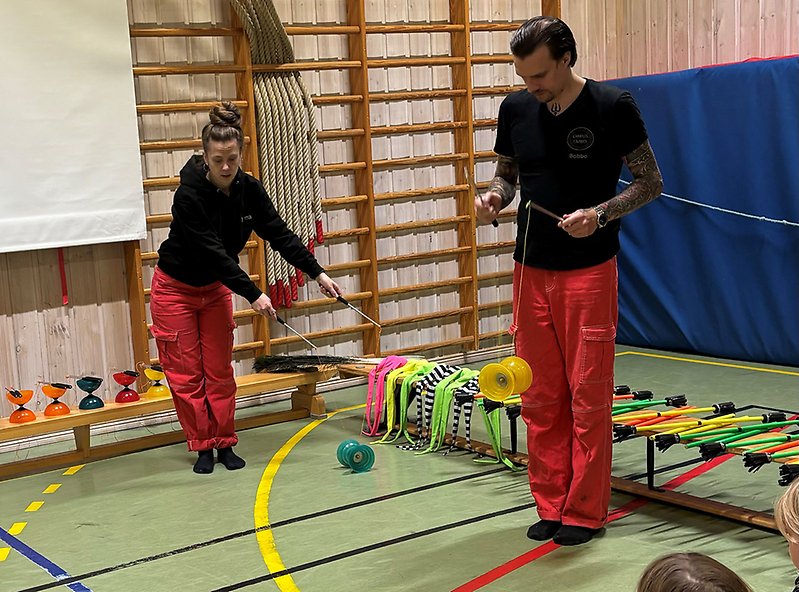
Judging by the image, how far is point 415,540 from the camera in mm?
3898

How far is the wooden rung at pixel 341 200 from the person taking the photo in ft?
22.9

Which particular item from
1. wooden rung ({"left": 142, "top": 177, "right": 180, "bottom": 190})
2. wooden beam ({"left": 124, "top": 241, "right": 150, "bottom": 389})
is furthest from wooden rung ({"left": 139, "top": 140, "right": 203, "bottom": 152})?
wooden beam ({"left": 124, "top": 241, "right": 150, "bottom": 389})

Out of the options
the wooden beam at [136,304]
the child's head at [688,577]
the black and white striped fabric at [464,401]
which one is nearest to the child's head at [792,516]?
the child's head at [688,577]

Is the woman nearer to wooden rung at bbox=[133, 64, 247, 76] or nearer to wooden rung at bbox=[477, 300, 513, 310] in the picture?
wooden rung at bbox=[133, 64, 247, 76]

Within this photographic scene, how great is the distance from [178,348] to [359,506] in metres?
1.24

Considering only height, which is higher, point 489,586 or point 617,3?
point 617,3

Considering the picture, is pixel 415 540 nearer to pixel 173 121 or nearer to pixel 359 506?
pixel 359 506

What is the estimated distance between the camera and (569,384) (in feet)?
12.1

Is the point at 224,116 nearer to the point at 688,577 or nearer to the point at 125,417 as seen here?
the point at 125,417

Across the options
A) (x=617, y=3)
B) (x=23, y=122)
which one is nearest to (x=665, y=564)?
(x=23, y=122)

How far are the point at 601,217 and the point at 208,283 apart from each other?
217 cm

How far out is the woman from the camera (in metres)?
4.75

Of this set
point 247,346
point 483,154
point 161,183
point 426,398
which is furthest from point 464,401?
point 483,154

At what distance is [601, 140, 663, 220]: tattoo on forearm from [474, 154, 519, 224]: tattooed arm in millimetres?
405
